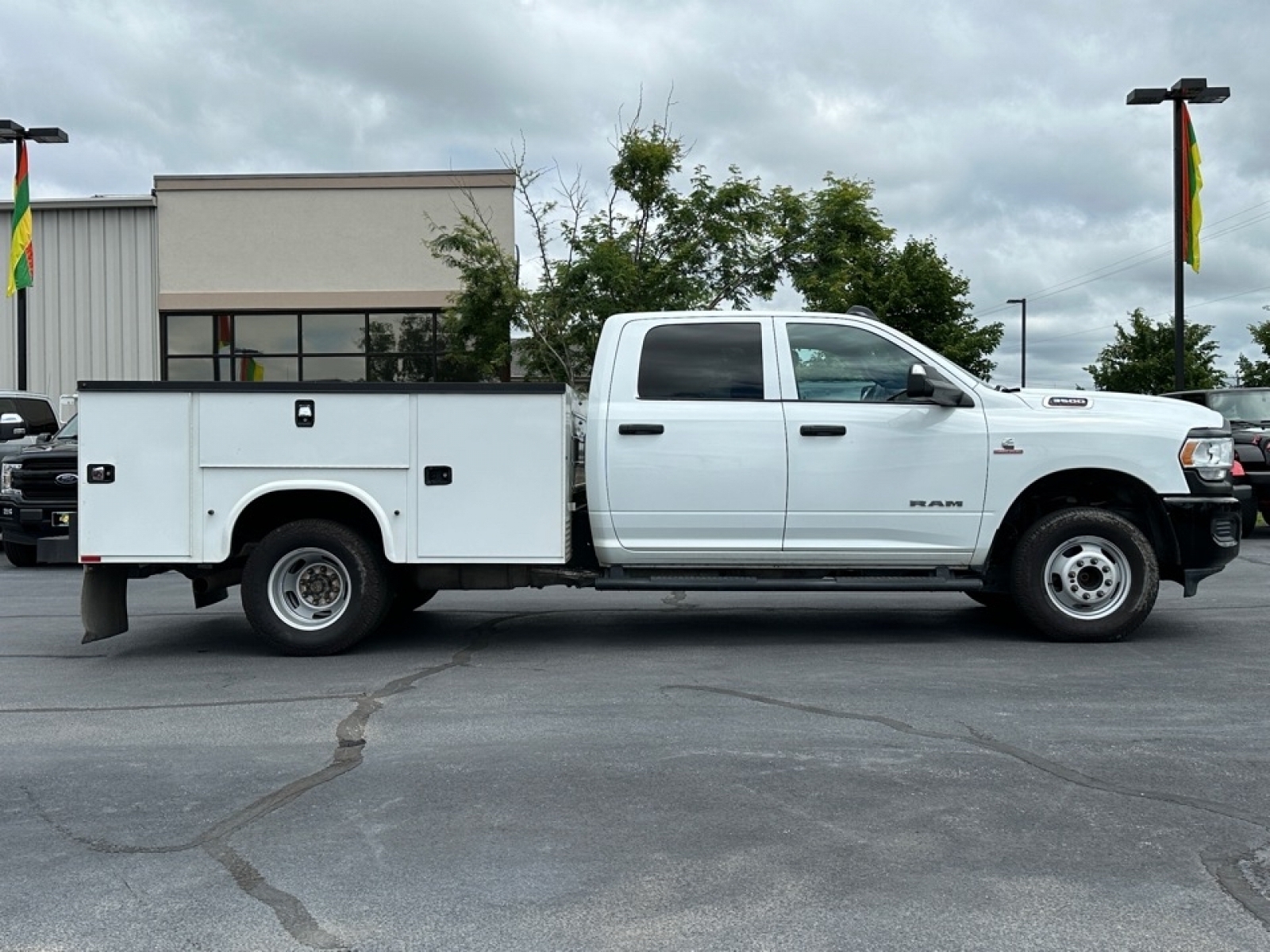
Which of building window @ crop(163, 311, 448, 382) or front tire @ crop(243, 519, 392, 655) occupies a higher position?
building window @ crop(163, 311, 448, 382)

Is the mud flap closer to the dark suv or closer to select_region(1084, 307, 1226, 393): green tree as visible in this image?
the dark suv

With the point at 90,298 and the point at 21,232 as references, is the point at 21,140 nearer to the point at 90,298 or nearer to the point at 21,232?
the point at 21,232

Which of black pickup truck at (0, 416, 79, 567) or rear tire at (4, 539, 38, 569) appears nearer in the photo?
black pickup truck at (0, 416, 79, 567)

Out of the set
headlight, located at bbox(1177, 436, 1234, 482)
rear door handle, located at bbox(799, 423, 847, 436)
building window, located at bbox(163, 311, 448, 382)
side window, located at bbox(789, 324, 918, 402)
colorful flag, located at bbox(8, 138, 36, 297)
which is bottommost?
headlight, located at bbox(1177, 436, 1234, 482)

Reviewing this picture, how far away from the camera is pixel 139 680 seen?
7.44 m

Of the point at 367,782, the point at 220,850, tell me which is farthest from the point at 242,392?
the point at 220,850

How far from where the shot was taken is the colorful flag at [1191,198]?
65.2 ft

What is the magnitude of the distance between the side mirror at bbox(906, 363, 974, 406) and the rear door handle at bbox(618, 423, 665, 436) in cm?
155

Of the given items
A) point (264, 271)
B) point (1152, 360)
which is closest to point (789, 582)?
point (264, 271)

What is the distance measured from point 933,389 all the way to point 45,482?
9700 mm

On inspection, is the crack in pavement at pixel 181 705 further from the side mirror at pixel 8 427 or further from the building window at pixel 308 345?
the building window at pixel 308 345

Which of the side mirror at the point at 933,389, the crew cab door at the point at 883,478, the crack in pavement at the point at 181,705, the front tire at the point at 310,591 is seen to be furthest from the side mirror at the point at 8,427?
the side mirror at the point at 933,389

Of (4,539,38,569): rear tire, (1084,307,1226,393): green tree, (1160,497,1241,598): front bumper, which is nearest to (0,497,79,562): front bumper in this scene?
(4,539,38,569): rear tire

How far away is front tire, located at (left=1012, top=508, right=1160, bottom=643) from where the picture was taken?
8.03 metres
